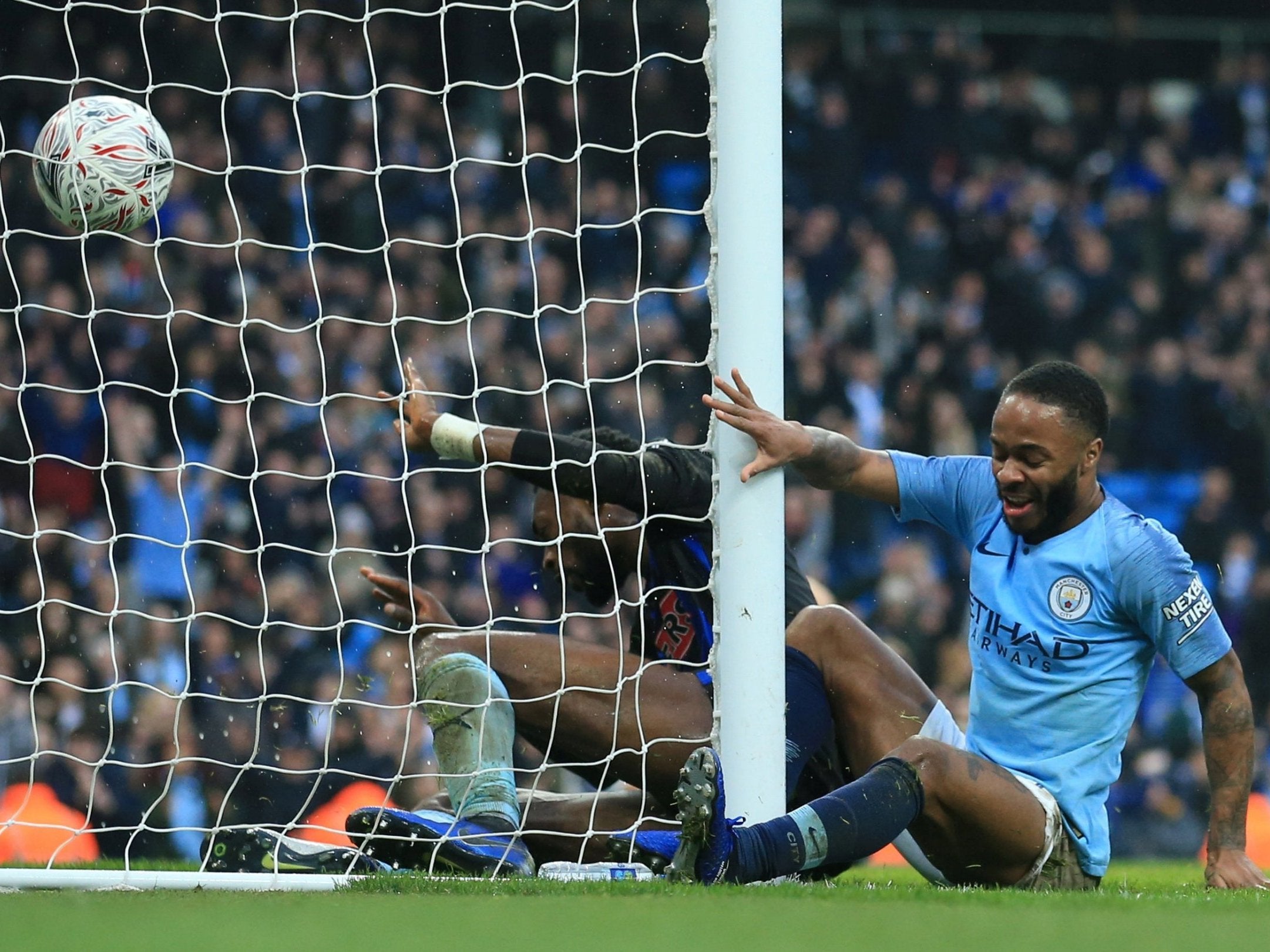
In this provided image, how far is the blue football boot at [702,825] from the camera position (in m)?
3.35

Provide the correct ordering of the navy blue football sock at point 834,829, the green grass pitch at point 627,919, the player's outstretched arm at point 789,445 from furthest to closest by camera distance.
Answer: the player's outstretched arm at point 789,445 < the navy blue football sock at point 834,829 < the green grass pitch at point 627,919

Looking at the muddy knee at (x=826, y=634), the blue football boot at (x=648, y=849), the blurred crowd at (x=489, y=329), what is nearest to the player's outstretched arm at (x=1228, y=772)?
the muddy knee at (x=826, y=634)

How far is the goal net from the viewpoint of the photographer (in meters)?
7.87

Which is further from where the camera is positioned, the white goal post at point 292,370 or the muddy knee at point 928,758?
the white goal post at point 292,370

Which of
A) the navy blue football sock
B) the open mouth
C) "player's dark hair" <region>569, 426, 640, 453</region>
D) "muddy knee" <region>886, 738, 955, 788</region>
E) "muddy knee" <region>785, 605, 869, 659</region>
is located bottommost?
the navy blue football sock

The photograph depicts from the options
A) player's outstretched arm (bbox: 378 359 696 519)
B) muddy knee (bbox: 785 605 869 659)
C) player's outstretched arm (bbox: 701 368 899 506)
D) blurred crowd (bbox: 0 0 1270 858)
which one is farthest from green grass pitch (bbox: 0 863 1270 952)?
blurred crowd (bbox: 0 0 1270 858)

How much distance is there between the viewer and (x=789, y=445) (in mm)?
3912

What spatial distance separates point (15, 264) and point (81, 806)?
10.9 ft

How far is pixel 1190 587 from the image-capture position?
383cm

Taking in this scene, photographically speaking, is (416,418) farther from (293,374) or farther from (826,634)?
(293,374)

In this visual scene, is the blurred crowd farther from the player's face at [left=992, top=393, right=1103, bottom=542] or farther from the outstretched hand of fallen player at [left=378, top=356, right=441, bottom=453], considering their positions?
the player's face at [left=992, top=393, right=1103, bottom=542]

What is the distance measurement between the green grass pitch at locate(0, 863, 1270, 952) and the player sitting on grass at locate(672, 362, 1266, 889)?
0.20m

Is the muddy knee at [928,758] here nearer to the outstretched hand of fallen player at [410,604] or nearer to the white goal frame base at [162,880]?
the white goal frame base at [162,880]

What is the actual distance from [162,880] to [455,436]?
1335 millimetres
